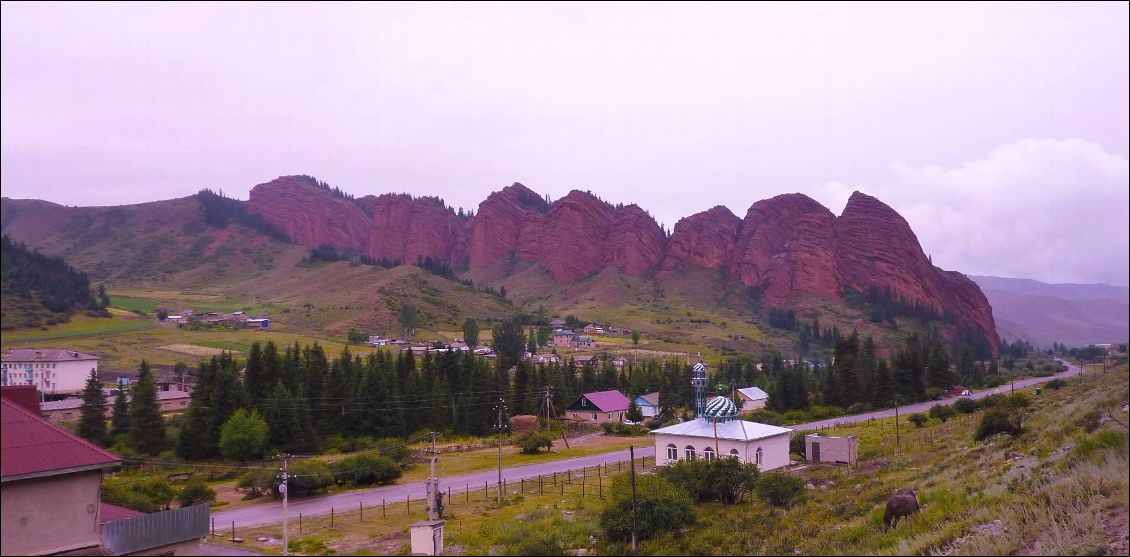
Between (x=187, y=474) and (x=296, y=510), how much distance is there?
1443cm

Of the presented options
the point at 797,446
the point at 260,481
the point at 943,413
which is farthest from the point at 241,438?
the point at 943,413

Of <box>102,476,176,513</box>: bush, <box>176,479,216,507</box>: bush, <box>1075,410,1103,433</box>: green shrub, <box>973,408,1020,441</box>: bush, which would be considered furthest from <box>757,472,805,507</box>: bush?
<box>176,479,216,507</box>: bush

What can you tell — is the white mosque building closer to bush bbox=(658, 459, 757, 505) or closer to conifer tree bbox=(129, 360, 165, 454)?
bush bbox=(658, 459, 757, 505)

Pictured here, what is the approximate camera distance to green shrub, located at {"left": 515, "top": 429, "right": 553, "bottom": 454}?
175 feet

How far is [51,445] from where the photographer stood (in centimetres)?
1337

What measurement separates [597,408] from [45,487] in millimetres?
60503

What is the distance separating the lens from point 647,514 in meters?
25.0

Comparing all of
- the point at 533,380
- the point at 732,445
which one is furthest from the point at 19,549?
the point at 533,380

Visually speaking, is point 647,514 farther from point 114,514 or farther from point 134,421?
point 134,421

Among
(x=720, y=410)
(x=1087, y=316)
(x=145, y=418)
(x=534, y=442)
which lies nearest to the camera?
(x=720, y=410)

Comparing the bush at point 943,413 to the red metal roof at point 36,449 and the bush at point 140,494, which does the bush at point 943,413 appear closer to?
the bush at point 140,494

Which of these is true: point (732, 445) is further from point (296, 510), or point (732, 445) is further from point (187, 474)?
point (187, 474)

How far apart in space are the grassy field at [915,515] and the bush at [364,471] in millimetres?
9033

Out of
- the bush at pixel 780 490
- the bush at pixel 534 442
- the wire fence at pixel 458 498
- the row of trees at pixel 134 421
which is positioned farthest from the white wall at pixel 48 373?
the bush at pixel 534 442
